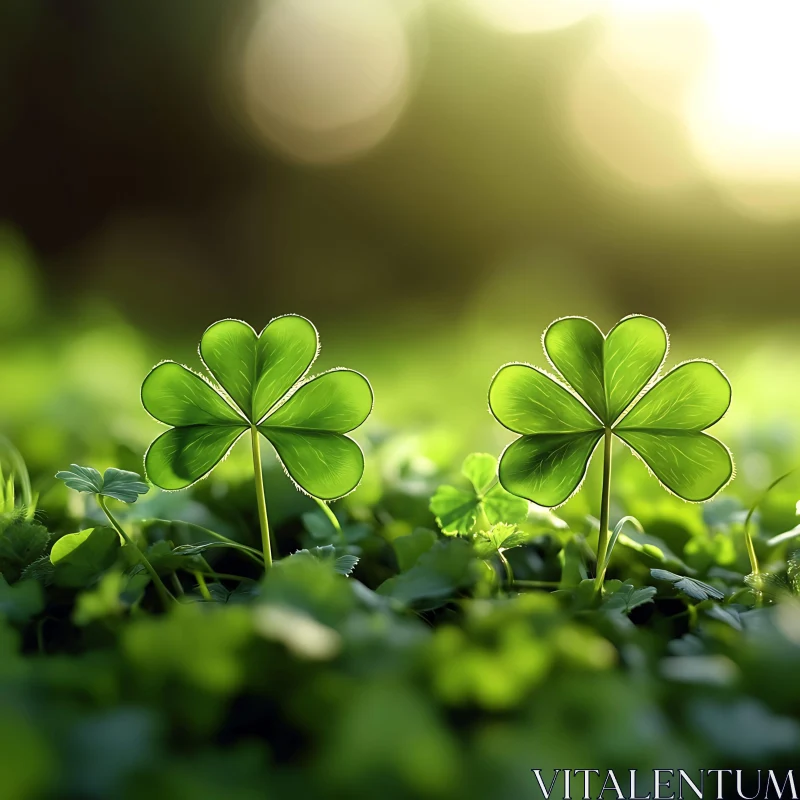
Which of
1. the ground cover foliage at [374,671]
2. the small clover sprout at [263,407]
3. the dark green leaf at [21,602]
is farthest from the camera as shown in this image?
the small clover sprout at [263,407]

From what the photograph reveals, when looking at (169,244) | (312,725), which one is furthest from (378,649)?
(169,244)

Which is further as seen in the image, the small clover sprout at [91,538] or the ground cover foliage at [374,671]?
the small clover sprout at [91,538]

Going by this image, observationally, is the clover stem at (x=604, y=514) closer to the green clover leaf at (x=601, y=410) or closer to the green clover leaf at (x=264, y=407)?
the green clover leaf at (x=601, y=410)

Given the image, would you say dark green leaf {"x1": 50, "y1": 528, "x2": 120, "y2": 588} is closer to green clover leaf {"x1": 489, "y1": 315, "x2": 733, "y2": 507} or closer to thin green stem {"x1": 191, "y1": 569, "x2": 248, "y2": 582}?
thin green stem {"x1": 191, "y1": 569, "x2": 248, "y2": 582}

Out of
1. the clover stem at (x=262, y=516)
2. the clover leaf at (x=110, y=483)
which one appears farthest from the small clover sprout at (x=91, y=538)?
the clover stem at (x=262, y=516)

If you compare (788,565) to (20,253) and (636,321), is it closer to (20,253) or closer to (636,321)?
(636,321)

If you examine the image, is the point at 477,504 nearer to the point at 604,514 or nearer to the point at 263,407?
the point at 604,514

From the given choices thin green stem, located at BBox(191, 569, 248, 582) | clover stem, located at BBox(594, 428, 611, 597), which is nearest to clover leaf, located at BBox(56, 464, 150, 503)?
thin green stem, located at BBox(191, 569, 248, 582)
